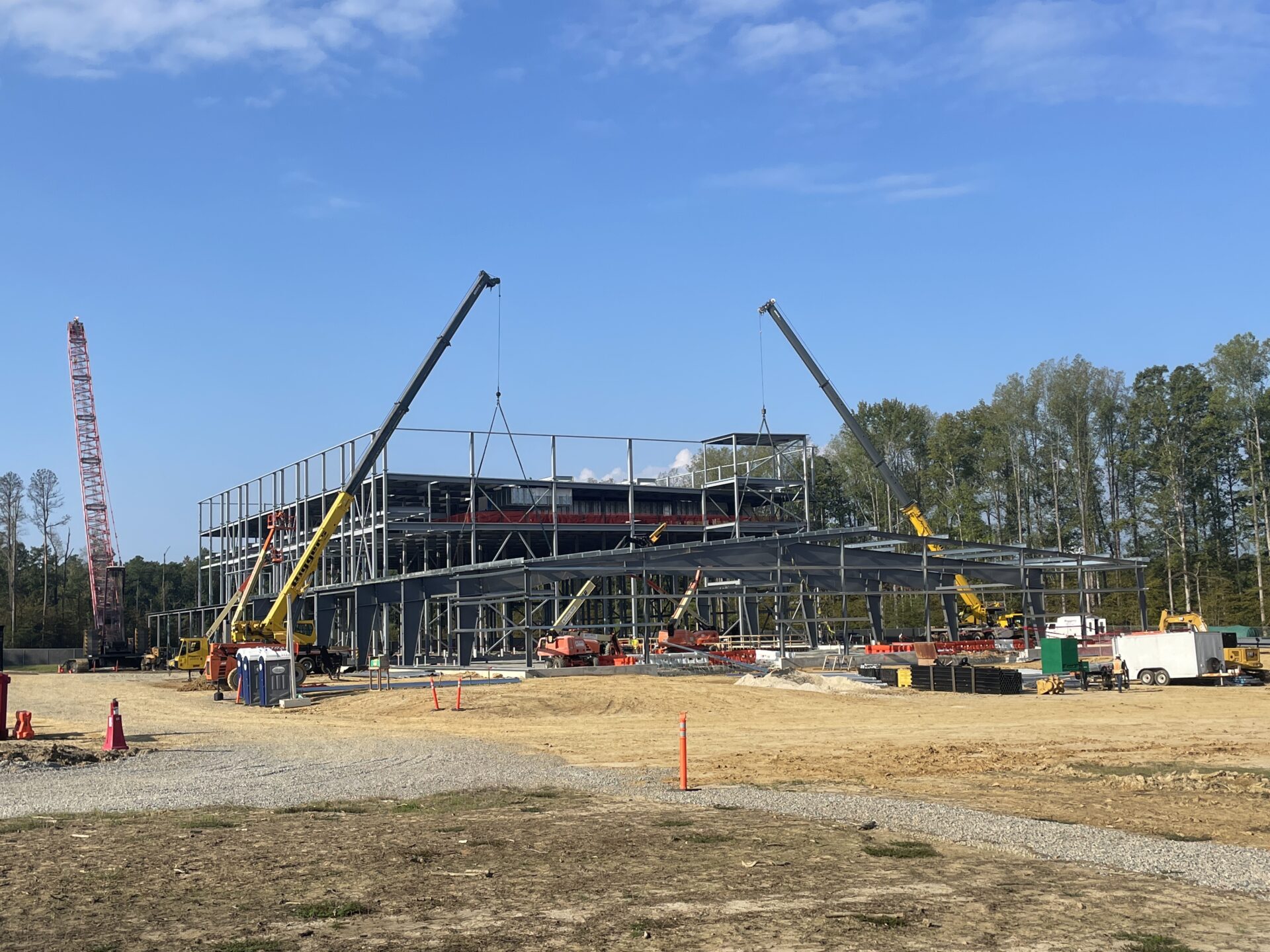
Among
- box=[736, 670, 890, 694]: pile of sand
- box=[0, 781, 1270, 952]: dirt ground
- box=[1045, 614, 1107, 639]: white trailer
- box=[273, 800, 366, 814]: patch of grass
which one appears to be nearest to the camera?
box=[0, 781, 1270, 952]: dirt ground

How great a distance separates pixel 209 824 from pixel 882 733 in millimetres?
17187

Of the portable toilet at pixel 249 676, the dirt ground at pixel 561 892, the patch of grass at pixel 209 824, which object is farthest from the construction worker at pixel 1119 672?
the patch of grass at pixel 209 824

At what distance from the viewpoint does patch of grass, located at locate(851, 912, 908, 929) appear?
9562 mm

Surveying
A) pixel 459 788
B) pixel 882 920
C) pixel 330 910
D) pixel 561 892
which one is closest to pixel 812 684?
pixel 459 788

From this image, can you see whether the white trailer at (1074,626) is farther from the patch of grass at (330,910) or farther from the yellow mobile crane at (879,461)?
the patch of grass at (330,910)

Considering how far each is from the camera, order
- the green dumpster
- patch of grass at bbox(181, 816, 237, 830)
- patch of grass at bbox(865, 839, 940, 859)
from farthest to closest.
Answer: the green dumpster, patch of grass at bbox(181, 816, 237, 830), patch of grass at bbox(865, 839, 940, 859)

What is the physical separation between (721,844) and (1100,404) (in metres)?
90.7

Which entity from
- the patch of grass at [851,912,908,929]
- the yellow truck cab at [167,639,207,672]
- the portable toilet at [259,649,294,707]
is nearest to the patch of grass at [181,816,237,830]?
the patch of grass at [851,912,908,929]

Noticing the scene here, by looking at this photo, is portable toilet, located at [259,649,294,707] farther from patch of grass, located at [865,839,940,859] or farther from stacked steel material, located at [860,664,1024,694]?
patch of grass, located at [865,839,940,859]

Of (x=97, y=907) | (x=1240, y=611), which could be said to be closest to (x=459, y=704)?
(x=97, y=907)

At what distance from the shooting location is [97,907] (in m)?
10.3

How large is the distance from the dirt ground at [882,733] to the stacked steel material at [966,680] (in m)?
1.15

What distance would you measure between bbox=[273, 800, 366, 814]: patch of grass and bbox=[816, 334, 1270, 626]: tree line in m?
76.6

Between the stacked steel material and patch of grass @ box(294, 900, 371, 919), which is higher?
patch of grass @ box(294, 900, 371, 919)
